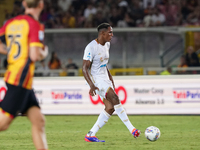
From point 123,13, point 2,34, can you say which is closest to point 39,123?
point 2,34

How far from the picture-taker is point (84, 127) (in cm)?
1027

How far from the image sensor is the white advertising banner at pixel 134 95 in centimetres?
1311

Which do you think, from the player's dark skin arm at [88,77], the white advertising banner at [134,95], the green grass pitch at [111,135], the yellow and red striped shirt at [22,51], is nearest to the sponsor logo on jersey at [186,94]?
the white advertising banner at [134,95]

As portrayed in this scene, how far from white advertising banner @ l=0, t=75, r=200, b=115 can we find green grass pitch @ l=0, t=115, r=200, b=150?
0.96 metres

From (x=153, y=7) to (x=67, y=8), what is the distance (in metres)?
4.31

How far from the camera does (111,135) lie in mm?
8719

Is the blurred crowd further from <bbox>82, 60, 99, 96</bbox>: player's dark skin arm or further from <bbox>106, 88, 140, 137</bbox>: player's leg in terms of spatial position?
<bbox>106, 88, 140, 137</bbox>: player's leg

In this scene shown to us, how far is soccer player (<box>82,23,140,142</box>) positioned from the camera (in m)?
7.79

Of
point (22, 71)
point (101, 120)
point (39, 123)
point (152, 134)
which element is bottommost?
point (152, 134)

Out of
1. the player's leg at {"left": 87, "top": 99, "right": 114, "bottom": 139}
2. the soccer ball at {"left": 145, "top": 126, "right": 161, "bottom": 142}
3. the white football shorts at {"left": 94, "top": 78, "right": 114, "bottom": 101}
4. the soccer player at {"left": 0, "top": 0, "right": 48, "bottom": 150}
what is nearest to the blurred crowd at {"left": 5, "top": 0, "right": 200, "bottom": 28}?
the white football shorts at {"left": 94, "top": 78, "right": 114, "bottom": 101}

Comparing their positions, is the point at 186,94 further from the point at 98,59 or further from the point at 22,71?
the point at 22,71

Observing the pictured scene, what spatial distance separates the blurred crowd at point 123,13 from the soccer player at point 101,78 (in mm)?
11234

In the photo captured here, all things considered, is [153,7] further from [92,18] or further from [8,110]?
[8,110]

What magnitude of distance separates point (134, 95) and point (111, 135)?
4752 millimetres
